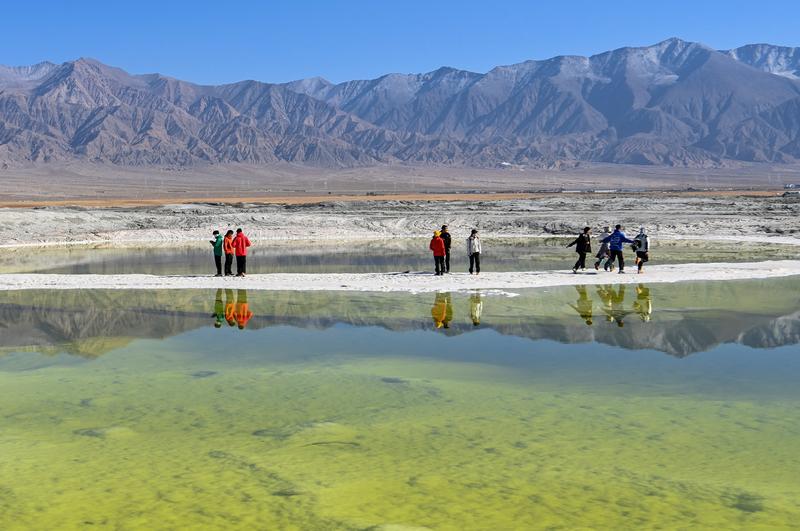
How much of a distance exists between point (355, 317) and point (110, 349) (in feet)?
15.6

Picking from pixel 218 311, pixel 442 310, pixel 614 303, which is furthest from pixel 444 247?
pixel 218 311

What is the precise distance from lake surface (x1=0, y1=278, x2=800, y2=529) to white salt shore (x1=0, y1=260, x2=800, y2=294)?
4.63 m

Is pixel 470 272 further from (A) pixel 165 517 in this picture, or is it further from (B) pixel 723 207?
(B) pixel 723 207

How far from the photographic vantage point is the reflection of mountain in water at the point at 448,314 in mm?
14578

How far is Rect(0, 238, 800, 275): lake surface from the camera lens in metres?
28.0

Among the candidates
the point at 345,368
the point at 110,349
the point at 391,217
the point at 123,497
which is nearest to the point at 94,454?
the point at 123,497

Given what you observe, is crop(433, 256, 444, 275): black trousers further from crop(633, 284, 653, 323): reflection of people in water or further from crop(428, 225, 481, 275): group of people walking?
crop(633, 284, 653, 323): reflection of people in water

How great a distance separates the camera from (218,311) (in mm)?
17984

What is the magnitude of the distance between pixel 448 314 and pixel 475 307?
1026 mm

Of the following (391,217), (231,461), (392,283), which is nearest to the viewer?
(231,461)

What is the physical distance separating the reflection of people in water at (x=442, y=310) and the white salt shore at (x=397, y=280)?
Answer: 1.20 metres

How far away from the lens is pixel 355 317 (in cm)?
1702

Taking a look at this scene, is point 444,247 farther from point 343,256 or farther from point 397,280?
point 343,256

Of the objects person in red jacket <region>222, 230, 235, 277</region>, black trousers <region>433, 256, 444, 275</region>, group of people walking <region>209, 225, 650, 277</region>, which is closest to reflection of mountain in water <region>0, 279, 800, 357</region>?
group of people walking <region>209, 225, 650, 277</region>
